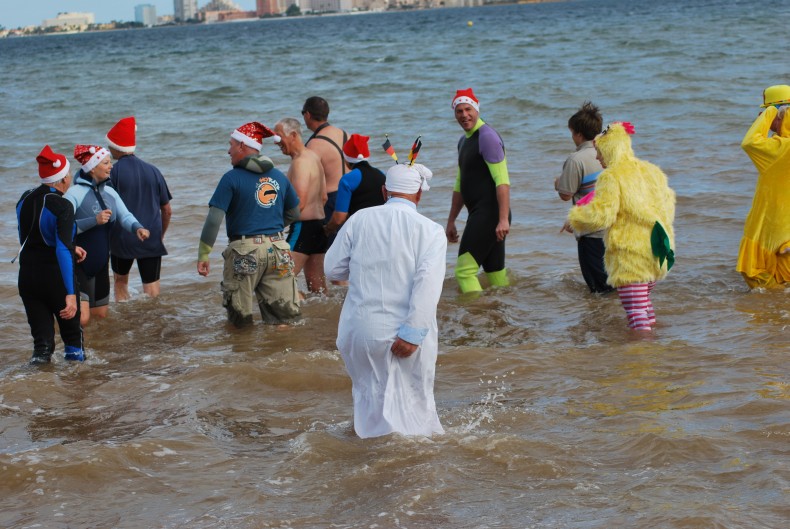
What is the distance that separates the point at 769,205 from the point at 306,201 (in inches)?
144

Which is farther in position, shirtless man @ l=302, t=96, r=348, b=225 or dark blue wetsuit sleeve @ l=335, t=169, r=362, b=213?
shirtless man @ l=302, t=96, r=348, b=225

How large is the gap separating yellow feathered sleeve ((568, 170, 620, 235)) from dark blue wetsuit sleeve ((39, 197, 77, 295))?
11.0ft

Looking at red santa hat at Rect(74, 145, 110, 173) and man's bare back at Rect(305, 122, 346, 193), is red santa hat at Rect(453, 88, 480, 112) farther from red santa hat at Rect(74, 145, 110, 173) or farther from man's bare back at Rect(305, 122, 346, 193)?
red santa hat at Rect(74, 145, 110, 173)

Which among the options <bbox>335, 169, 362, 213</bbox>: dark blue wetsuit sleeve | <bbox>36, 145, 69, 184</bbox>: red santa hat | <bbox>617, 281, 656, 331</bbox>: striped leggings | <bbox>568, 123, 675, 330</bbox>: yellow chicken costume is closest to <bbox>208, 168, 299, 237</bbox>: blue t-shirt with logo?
<bbox>335, 169, 362, 213</bbox>: dark blue wetsuit sleeve

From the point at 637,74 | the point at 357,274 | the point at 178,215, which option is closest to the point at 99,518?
the point at 357,274

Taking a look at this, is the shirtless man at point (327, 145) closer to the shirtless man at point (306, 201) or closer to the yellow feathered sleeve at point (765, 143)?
the shirtless man at point (306, 201)

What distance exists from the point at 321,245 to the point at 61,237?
2.75 m

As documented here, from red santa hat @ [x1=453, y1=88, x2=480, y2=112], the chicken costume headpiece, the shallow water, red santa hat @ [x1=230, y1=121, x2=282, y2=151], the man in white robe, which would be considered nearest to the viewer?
the shallow water

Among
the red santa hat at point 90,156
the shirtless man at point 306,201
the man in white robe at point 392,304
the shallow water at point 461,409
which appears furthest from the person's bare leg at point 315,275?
the man in white robe at point 392,304

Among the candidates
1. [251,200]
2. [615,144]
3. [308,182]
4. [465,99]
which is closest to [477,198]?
[465,99]

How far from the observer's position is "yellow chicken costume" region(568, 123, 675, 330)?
679 cm

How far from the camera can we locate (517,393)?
6473mm

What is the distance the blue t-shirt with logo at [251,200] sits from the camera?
291 inches

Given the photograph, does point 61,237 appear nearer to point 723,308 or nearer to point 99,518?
point 99,518
